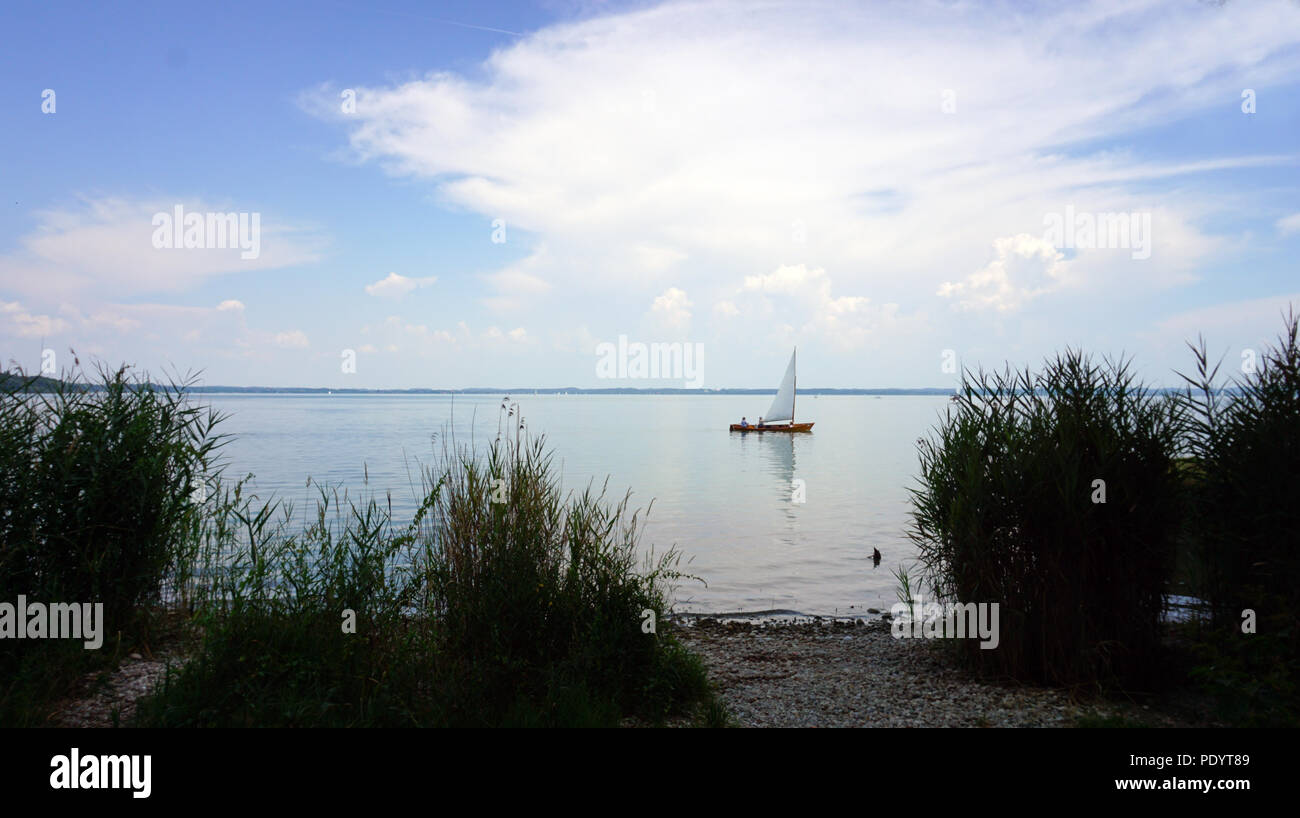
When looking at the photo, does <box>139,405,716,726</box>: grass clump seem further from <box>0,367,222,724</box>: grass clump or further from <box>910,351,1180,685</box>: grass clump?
<box>910,351,1180,685</box>: grass clump

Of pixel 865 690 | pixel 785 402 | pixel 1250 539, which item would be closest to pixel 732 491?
pixel 865 690

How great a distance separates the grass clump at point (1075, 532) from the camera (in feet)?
23.3

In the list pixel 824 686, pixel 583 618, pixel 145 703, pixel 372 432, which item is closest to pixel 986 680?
pixel 824 686

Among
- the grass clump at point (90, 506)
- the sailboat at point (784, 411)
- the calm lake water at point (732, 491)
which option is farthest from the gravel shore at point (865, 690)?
the sailboat at point (784, 411)

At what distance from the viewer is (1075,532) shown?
7.11 m

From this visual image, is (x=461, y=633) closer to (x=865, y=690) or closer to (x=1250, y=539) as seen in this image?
(x=865, y=690)

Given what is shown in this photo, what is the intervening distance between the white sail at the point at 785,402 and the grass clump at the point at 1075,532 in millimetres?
55757

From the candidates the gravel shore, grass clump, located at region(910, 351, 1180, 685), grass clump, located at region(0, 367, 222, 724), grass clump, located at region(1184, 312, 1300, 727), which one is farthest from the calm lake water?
grass clump, located at region(1184, 312, 1300, 727)

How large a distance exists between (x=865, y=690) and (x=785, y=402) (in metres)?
60.6

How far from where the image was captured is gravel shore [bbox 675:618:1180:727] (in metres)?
6.41
